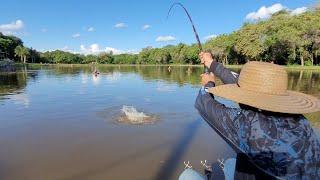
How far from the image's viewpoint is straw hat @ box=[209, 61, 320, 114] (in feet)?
8.27

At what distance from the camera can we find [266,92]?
263 cm

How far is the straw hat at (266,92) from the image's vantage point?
2520 millimetres

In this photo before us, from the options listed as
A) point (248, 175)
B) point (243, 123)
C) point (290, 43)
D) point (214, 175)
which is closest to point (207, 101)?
point (243, 123)

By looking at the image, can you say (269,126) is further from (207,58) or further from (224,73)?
(207,58)

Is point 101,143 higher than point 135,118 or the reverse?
the reverse

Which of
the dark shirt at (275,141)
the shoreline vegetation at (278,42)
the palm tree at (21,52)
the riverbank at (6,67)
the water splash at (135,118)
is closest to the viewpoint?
the dark shirt at (275,141)

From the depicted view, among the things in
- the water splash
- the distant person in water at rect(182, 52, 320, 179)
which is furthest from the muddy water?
the distant person in water at rect(182, 52, 320, 179)

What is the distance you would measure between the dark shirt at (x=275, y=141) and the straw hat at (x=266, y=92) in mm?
94

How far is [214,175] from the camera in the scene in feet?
24.7

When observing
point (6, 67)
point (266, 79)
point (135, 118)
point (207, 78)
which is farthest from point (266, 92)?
point (6, 67)

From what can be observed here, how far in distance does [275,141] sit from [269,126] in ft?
0.37

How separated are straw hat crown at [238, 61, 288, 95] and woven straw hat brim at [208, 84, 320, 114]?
0.04 m

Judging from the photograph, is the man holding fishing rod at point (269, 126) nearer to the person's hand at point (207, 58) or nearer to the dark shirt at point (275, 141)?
the dark shirt at point (275, 141)

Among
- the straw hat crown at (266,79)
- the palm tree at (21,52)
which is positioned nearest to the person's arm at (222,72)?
the straw hat crown at (266,79)
